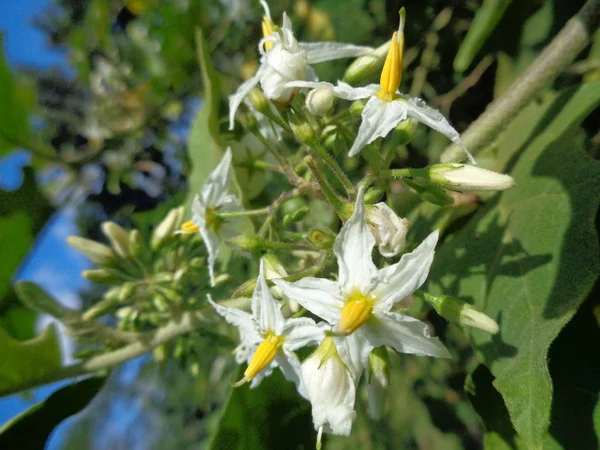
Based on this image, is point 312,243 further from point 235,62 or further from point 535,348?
point 235,62

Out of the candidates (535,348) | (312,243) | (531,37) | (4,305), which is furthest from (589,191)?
(4,305)

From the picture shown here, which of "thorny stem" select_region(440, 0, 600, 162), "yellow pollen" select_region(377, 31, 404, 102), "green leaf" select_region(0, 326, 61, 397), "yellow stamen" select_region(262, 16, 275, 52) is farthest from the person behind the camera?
"green leaf" select_region(0, 326, 61, 397)

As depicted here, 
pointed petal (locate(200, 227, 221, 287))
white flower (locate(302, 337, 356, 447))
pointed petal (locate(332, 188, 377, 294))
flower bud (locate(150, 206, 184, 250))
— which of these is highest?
pointed petal (locate(332, 188, 377, 294))

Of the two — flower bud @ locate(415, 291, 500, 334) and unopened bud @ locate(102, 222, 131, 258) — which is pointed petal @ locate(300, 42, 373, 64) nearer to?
flower bud @ locate(415, 291, 500, 334)

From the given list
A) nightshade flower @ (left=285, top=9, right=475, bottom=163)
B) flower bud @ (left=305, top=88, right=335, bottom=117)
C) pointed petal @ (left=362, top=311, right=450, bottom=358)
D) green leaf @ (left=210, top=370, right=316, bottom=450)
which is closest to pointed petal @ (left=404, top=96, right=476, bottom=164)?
nightshade flower @ (left=285, top=9, right=475, bottom=163)

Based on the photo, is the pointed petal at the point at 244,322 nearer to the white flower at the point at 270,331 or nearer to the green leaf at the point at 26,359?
the white flower at the point at 270,331

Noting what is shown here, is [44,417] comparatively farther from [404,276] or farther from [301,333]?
[404,276]
